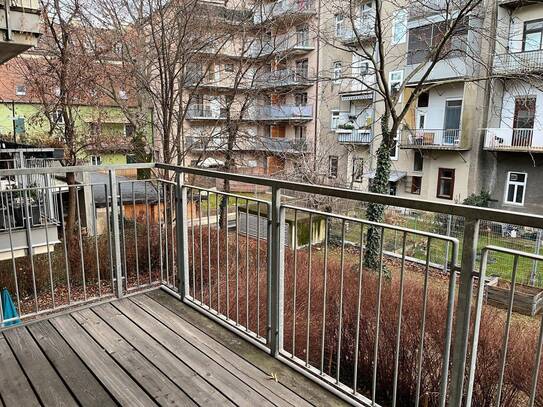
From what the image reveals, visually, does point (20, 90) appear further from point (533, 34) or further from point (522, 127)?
point (522, 127)

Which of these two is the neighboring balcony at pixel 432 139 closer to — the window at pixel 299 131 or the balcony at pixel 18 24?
the window at pixel 299 131

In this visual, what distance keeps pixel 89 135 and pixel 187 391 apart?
26.2 ft

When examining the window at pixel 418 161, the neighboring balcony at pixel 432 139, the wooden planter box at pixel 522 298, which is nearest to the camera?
the wooden planter box at pixel 522 298

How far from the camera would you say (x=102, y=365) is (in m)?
2.19

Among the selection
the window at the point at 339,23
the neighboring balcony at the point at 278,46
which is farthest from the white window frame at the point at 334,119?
the neighboring balcony at the point at 278,46

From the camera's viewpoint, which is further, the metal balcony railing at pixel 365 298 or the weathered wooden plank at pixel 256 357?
the weathered wooden plank at pixel 256 357

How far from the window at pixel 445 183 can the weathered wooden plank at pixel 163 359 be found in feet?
52.8

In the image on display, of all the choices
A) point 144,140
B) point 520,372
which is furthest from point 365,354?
point 144,140

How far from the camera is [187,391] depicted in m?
1.98

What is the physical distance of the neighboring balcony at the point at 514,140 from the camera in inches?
543

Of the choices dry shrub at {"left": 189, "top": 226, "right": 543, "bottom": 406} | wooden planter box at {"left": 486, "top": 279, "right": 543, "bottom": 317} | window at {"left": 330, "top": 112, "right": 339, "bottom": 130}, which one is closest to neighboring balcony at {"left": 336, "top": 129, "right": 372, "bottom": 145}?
window at {"left": 330, "top": 112, "right": 339, "bottom": 130}

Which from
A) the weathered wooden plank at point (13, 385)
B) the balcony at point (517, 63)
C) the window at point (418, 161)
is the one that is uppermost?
the balcony at point (517, 63)

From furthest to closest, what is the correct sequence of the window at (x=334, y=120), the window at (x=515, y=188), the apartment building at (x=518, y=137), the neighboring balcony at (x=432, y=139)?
1. the window at (x=334, y=120)
2. the neighboring balcony at (x=432, y=139)
3. the window at (x=515, y=188)
4. the apartment building at (x=518, y=137)

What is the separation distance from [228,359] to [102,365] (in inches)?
26.7
